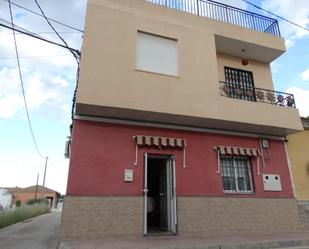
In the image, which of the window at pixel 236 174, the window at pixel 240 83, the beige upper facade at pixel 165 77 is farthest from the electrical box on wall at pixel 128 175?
the window at pixel 240 83

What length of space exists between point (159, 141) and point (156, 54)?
304 cm

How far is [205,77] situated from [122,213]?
5.40m

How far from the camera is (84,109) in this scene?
8086mm

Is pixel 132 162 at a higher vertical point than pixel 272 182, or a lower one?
higher

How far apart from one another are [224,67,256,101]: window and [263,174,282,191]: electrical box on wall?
3.14 meters

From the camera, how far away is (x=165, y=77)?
29.2 feet

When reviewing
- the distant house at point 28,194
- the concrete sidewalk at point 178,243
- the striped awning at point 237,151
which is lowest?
the concrete sidewalk at point 178,243

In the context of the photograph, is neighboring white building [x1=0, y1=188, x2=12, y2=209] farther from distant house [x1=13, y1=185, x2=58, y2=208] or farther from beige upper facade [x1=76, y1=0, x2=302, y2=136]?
beige upper facade [x1=76, y1=0, x2=302, y2=136]

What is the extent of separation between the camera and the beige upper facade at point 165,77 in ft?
26.8

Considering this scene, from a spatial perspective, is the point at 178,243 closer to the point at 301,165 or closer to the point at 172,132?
the point at 172,132

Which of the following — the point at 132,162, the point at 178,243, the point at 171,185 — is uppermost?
the point at 132,162

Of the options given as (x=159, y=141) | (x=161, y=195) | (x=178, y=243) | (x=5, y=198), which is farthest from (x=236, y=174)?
(x=5, y=198)

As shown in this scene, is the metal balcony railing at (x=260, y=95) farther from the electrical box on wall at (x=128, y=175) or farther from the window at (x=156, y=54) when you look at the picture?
the electrical box on wall at (x=128, y=175)

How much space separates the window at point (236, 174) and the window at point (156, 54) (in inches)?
155
